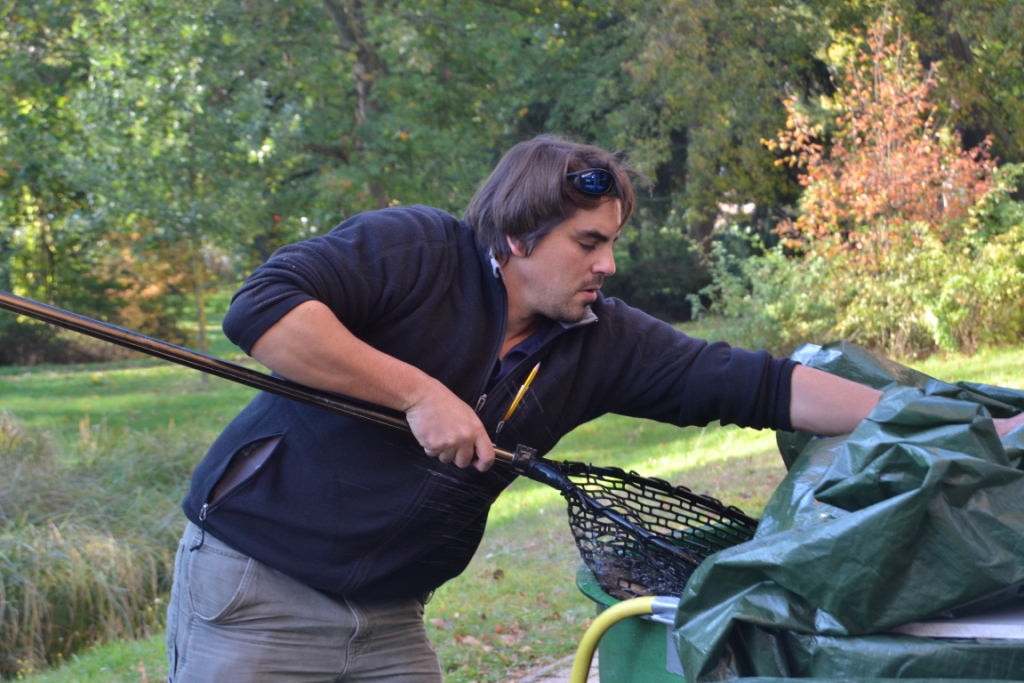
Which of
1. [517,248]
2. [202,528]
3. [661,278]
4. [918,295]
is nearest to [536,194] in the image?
[517,248]

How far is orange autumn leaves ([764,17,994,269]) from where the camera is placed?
10711 mm

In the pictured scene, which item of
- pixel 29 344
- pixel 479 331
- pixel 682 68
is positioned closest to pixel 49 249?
pixel 29 344

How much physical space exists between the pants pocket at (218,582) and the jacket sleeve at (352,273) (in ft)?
1.67

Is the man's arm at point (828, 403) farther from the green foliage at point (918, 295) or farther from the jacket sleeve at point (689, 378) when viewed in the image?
the green foliage at point (918, 295)

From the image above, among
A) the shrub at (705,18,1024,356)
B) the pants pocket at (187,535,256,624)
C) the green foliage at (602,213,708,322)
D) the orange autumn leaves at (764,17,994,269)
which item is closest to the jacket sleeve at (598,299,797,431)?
the pants pocket at (187,535,256,624)

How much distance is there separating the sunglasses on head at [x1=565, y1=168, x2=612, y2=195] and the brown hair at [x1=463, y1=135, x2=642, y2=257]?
1 cm

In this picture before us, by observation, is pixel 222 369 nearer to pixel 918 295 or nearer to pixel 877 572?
pixel 877 572

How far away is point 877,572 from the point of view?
1.65 m

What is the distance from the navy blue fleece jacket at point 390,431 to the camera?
7.26 ft

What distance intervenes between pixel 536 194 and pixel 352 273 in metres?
0.47

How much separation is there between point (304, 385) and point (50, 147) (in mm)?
13911

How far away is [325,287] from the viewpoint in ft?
6.81

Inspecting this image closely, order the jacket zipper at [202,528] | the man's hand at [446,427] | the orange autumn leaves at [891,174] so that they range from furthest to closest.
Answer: the orange autumn leaves at [891,174], the jacket zipper at [202,528], the man's hand at [446,427]


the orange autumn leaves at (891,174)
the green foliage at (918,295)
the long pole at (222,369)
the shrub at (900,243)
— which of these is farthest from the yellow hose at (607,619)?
the orange autumn leaves at (891,174)
